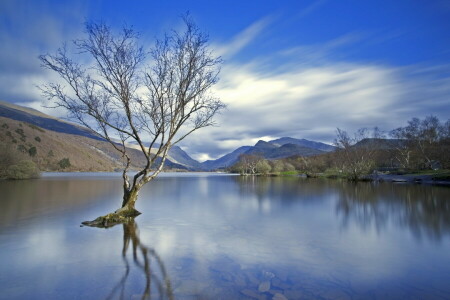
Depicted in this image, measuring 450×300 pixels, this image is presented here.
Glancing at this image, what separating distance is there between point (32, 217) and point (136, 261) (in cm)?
1018

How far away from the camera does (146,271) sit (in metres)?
6.82

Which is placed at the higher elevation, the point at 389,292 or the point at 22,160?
the point at 22,160

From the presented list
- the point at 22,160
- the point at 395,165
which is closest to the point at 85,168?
the point at 22,160

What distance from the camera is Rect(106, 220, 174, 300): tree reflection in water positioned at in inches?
217

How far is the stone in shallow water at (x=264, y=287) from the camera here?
568cm

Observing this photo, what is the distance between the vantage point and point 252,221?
14117mm

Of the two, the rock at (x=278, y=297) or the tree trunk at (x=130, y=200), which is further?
the tree trunk at (x=130, y=200)

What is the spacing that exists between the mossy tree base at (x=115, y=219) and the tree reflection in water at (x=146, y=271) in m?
3.10

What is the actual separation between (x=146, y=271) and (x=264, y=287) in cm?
294

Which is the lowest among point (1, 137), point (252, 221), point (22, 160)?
point (252, 221)

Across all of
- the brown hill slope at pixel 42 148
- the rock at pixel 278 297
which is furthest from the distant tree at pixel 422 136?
the brown hill slope at pixel 42 148

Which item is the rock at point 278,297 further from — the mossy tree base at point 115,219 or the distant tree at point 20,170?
the distant tree at point 20,170

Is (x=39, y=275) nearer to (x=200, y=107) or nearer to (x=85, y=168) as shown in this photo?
(x=200, y=107)

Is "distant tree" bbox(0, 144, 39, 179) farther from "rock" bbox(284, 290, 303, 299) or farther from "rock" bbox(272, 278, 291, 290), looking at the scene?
"rock" bbox(284, 290, 303, 299)
